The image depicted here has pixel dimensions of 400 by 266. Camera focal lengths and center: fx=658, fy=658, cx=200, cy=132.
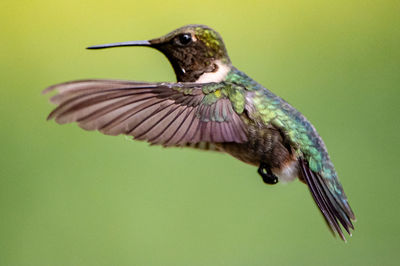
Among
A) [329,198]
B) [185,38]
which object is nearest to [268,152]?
[329,198]

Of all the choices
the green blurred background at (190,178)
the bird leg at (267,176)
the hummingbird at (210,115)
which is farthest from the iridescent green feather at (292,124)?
the green blurred background at (190,178)

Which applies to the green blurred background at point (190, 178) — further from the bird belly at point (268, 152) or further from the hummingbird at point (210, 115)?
the bird belly at point (268, 152)

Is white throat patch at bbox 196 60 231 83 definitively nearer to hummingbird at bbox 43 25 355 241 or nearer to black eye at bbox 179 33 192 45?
hummingbird at bbox 43 25 355 241

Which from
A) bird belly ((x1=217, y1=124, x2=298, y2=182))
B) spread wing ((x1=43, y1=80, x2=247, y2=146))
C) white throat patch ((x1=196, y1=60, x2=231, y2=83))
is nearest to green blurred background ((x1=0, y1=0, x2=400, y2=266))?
white throat patch ((x1=196, y1=60, x2=231, y2=83))

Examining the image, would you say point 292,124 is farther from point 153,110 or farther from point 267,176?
point 153,110

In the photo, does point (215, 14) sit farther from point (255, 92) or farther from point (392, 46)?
point (255, 92)

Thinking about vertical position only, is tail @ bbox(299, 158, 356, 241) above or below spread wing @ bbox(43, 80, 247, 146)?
below
